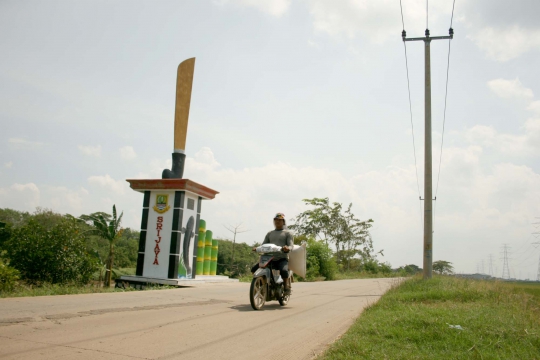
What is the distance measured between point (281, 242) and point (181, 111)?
40.2 ft

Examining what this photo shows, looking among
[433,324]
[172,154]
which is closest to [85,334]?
[433,324]

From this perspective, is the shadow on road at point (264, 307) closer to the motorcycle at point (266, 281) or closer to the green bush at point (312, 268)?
the motorcycle at point (266, 281)

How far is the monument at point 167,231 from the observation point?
16.6 metres

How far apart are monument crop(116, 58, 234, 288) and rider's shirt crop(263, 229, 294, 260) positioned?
712 centimetres

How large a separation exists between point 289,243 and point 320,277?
860 inches

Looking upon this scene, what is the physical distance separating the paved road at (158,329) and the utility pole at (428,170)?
283 inches

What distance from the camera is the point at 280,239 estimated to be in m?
9.55

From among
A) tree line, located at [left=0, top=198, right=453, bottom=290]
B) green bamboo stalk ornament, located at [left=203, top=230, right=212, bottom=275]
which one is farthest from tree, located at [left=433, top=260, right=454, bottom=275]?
green bamboo stalk ornament, located at [left=203, top=230, right=212, bottom=275]

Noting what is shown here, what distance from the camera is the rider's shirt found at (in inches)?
374

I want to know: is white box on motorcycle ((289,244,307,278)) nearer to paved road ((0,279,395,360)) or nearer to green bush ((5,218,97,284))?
paved road ((0,279,395,360))

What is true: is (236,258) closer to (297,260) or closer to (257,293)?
(297,260)

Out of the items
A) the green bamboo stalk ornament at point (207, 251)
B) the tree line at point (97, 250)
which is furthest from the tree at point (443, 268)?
the green bamboo stalk ornament at point (207, 251)

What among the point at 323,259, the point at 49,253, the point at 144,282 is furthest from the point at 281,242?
the point at 323,259

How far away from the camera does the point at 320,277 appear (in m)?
30.5
